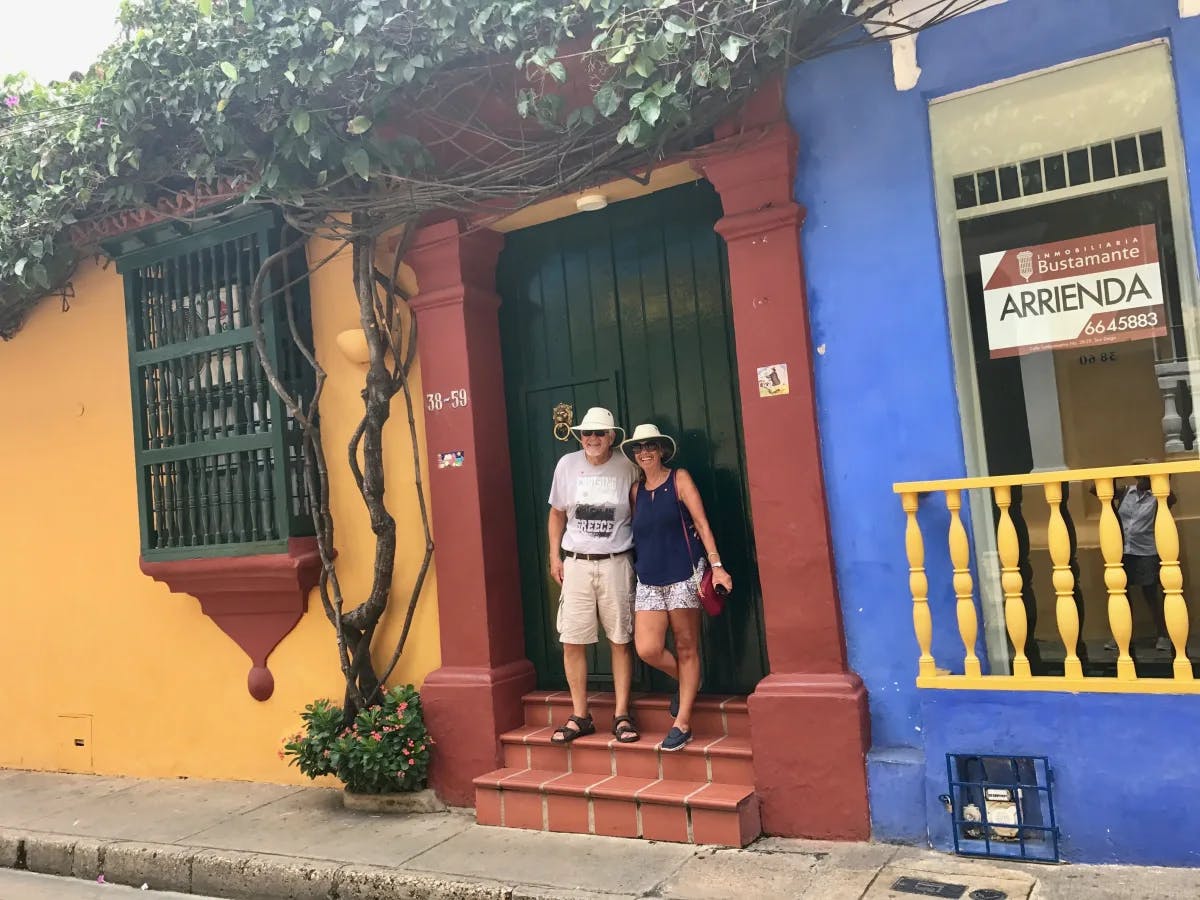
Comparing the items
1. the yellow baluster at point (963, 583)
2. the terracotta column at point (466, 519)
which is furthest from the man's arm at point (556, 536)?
the yellow baluster at point (963, 583)

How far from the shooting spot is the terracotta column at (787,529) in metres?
4.36

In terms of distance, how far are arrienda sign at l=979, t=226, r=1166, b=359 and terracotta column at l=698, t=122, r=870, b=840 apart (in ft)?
2.83

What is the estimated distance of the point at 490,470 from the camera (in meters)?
5.55

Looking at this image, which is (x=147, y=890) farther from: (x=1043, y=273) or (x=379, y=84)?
(x=1043, y=273)

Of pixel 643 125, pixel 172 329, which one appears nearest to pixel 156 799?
pixel 172 329

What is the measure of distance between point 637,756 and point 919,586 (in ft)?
5.52

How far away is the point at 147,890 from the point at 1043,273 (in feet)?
17.3

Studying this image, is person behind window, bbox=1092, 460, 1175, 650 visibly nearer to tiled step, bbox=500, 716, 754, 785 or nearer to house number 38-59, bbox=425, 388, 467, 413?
tiled step, bbox=500, 716, 754, 785

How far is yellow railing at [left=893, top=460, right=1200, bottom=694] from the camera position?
12.0 ft

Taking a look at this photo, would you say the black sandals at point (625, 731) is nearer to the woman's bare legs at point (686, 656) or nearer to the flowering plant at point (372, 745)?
the woman's bare legs at point (686, 656)

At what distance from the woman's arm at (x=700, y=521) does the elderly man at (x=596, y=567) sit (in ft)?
1.08

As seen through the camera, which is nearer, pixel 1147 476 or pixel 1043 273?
pixel 1147 476

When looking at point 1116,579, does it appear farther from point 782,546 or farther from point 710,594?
point 710,594

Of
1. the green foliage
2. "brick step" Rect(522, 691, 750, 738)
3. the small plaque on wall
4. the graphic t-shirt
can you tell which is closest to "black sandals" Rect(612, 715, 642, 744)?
"brick step" Rect(522, 691, 750, 738)
